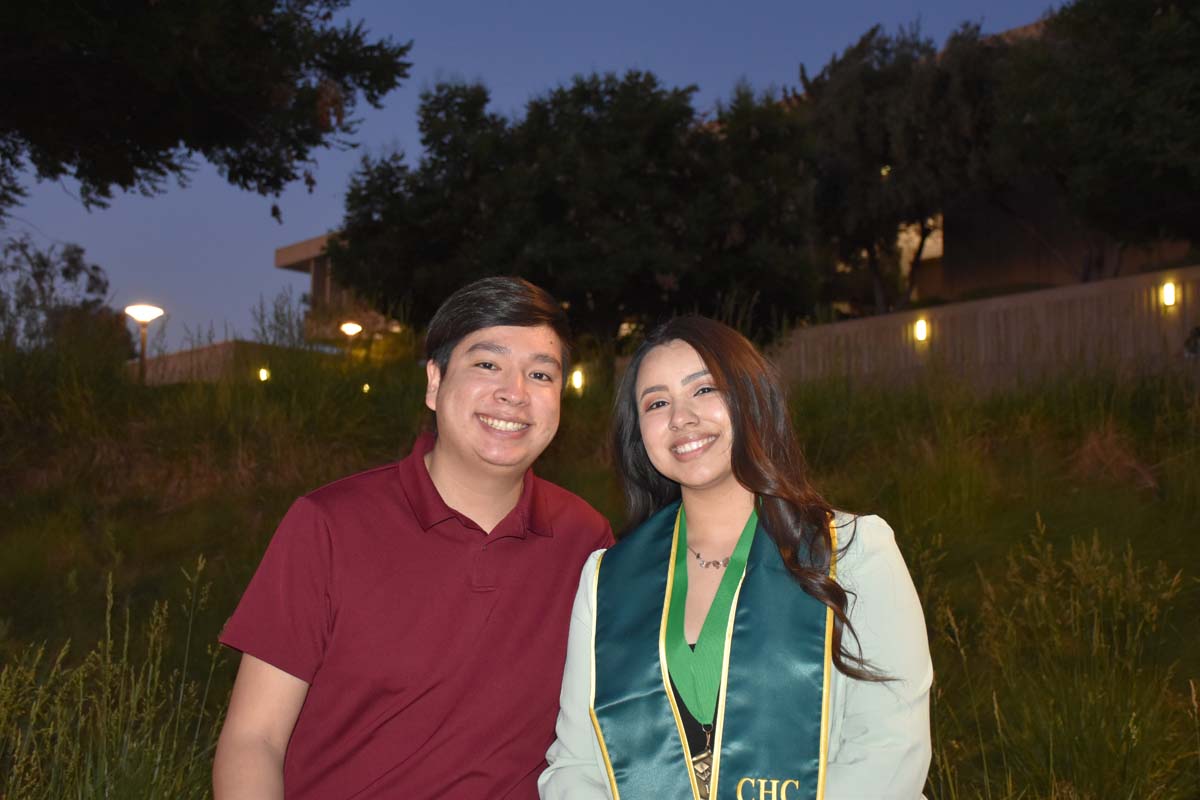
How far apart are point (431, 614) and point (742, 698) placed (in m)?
0.70

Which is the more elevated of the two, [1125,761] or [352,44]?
[352,44]

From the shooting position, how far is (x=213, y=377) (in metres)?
8.43

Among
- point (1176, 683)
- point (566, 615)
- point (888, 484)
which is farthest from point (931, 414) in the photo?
point (566, 615)

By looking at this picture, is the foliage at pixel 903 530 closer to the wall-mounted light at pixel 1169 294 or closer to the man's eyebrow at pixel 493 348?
the man's eyebrow at pixel 493 348

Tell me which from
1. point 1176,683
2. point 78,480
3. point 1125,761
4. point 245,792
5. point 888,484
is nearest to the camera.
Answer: point 245,792

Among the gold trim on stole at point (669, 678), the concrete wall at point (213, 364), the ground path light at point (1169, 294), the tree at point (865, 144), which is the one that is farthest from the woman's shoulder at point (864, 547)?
the tree at point (865, 144)

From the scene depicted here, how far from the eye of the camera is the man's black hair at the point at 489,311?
252cm

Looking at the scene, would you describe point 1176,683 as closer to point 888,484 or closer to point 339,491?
point 888,484

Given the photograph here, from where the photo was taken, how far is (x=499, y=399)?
2.45 metres

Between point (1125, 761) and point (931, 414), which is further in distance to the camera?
point (931, 414)

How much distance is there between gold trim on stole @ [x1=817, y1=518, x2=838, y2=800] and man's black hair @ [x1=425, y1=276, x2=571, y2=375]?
860 mm

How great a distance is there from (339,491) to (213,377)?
648 centimetres

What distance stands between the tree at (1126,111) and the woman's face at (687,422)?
1411 centimetres

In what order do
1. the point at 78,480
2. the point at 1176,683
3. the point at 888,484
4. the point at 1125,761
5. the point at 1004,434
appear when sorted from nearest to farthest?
the point at 1125,761 → the point at 1176,683 → the point at 888,484 → the point at 1004,434 → the point at 78,480
